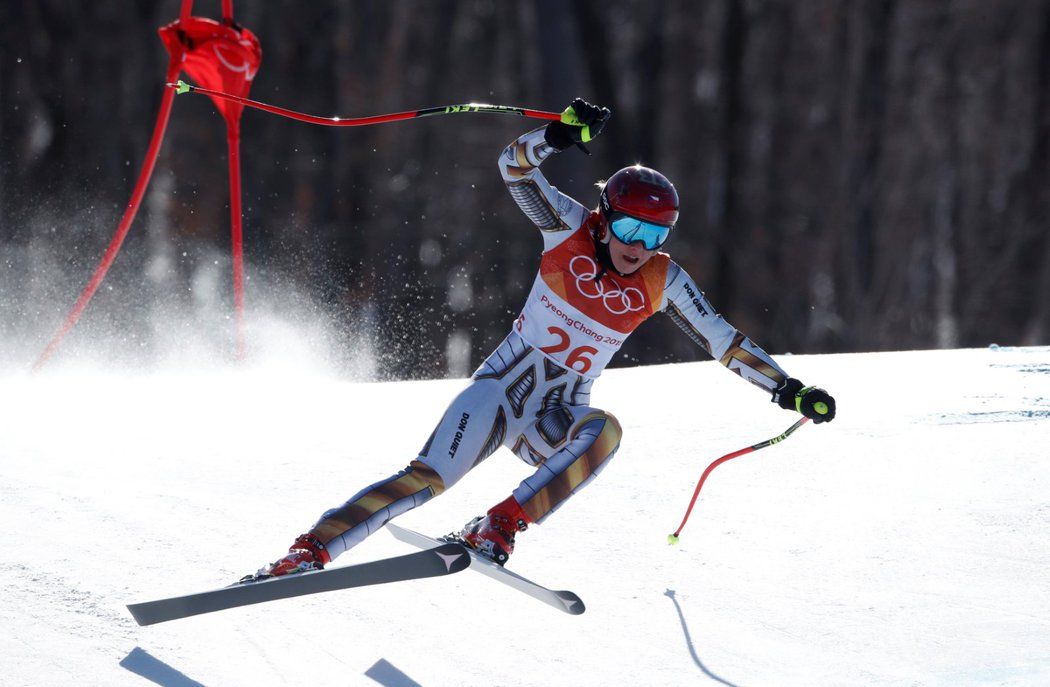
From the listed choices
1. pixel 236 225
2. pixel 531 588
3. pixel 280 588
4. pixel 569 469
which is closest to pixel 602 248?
pixel 569 469

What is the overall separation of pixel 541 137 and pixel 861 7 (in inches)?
746

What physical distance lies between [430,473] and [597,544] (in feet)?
2.42

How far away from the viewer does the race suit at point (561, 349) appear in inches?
137

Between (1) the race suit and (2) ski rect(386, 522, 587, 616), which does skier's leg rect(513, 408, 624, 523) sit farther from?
(2) ski rect(386, 522, 587, 616)

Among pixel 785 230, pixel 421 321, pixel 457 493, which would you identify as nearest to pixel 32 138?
pixel 421 321

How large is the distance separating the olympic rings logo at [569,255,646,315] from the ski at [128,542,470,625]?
1.06m

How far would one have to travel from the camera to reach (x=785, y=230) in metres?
21.0

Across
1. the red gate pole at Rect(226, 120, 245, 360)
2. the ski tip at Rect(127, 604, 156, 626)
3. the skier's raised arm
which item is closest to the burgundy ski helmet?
the skier's raised arm

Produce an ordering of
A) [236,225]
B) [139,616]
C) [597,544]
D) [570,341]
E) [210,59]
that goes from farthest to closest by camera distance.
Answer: [236,225] < [210,59] < [597,544] < [570,341] < [139,616]

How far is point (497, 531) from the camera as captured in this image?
3.33m

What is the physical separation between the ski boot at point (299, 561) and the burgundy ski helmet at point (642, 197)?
52.6 inches

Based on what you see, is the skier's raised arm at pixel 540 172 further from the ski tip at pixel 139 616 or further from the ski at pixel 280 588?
the ski tip at pixel 139 616

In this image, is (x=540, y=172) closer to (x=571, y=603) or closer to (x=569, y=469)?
(x=569, y=469)

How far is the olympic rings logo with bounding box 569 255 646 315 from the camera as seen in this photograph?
365 centimetres
